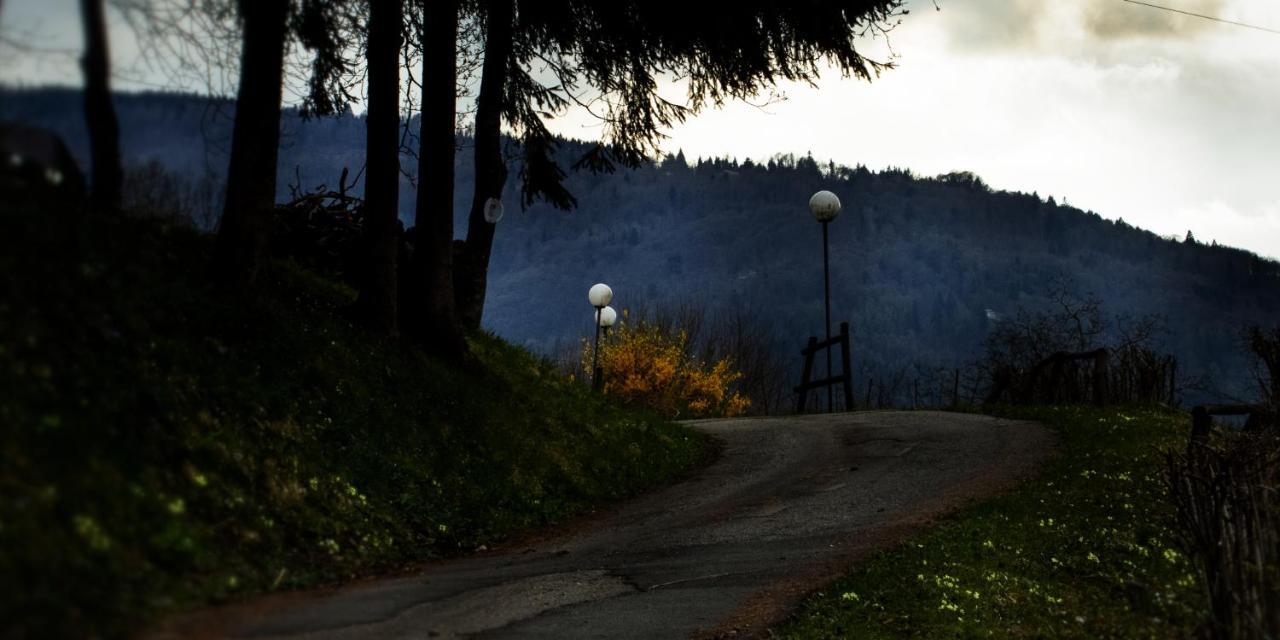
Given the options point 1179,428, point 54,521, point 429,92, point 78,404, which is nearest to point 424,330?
point 429,92

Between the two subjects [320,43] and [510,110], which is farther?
[510,110]

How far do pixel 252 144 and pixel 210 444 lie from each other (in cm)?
333

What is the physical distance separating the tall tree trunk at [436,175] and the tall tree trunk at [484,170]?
262cm

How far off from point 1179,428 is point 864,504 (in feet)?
25.3

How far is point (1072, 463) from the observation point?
13945 millimetres

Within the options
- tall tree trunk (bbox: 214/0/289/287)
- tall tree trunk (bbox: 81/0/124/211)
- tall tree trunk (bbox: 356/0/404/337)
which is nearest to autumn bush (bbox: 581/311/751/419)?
tall tree trunk (bbox: 356/0/404/337)

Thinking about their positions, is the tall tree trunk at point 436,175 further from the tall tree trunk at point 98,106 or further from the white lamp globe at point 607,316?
the white lamp globe at point 607,316

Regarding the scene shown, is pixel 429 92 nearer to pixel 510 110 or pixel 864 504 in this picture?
pixel 510 110

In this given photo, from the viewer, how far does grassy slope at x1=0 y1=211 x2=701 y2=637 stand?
4.98 m

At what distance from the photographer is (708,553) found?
394 inches

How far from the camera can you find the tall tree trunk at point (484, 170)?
16156 mm

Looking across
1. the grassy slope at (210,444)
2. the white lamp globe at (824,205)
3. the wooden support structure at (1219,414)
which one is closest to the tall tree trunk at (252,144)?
the grassy slope at (210,444)

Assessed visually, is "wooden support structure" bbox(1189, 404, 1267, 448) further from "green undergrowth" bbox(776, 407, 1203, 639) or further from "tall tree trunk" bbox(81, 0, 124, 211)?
"tall tree trunk" bbox(81, 0, 124, 211)

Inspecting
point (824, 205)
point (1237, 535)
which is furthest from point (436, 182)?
point (824, 205)
